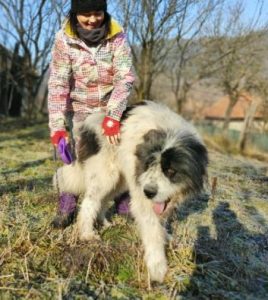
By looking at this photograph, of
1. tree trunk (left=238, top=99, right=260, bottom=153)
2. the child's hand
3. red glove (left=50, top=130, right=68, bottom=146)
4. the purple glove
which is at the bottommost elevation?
tree trunk (left=238, top=99, right=260, bottom=153)

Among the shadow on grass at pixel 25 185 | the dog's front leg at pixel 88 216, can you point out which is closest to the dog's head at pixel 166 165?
the dog's front leg at pixel 88 216

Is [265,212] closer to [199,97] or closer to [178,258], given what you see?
[178,258]

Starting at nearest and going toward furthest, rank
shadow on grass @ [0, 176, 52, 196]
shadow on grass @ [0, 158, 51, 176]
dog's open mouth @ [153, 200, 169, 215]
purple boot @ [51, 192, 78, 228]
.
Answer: dog's open mouth @ [153, 200, 169, 215], purple boot @ [51, 192, 78, 228], shadow on grass @ [0, 176, 52, 196], shadow on grass @ [0, 158, 51, 176]

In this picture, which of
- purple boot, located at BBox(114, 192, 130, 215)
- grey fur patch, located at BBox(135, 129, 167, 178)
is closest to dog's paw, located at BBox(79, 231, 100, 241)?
grey fur patch, located at BBox(135, 129, 167, 178)

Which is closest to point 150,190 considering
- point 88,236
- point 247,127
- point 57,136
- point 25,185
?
point 88,236

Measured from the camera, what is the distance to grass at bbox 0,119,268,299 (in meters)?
2.92

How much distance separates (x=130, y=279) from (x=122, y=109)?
4.18 ft

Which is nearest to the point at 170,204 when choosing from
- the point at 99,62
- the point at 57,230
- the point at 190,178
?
the point at 190,178

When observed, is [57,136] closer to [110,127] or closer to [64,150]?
[64,150]

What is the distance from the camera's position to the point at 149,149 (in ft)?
10.6

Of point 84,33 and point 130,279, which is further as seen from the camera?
point 84,33

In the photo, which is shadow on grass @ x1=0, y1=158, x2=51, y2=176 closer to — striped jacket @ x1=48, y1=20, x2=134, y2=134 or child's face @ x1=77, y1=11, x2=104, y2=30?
striped jacket @ x1=48, y1=20, x2=134, y2=134

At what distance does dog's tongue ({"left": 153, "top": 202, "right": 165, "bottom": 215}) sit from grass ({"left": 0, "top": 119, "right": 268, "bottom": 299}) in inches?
11.0

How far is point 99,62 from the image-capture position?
379 cm
